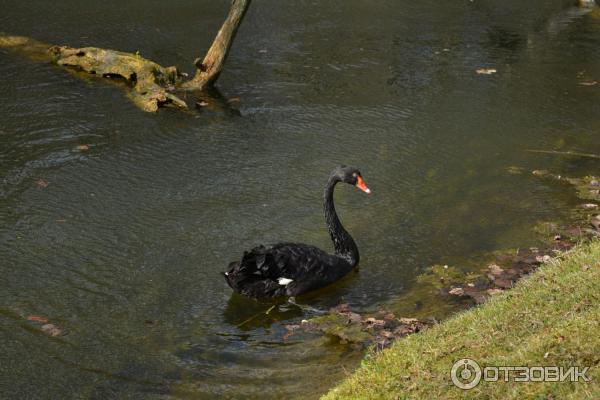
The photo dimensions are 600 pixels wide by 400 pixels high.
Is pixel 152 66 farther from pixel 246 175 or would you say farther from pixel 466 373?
pixel 466 373

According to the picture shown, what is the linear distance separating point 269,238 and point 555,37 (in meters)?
10.1

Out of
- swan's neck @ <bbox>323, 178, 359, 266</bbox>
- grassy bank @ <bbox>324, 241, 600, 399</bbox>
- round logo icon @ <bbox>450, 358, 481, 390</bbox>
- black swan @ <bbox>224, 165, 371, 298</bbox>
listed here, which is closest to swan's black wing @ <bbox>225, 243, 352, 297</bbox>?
black swan @ <bbox>224, 165, 371, 298</bbox>

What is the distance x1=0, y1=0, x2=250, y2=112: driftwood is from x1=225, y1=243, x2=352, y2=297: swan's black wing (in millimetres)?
4904

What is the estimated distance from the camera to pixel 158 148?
10242mm

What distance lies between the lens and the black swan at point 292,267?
7.03 meters

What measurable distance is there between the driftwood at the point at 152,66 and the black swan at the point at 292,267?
4.74m

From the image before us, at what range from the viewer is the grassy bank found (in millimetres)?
4551

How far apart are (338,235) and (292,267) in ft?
2.66

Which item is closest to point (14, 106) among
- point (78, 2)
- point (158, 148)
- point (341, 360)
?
point (158, 148)

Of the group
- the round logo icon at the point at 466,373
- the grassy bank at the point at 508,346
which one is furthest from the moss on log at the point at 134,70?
the round logo icon at the point at 466,373

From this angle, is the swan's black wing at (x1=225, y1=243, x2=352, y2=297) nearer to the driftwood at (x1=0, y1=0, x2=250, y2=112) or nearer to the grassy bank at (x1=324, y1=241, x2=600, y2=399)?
the grassy bank at (x1=324, y1=241, x2=600, y2=399)

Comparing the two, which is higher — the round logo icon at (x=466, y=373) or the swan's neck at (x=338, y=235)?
the round logo icon at (x=466, y=373)

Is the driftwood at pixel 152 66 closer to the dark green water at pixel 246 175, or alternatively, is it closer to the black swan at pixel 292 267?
the dark green water at pixel 246 175

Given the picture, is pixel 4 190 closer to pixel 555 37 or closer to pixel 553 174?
pixel 553 174
